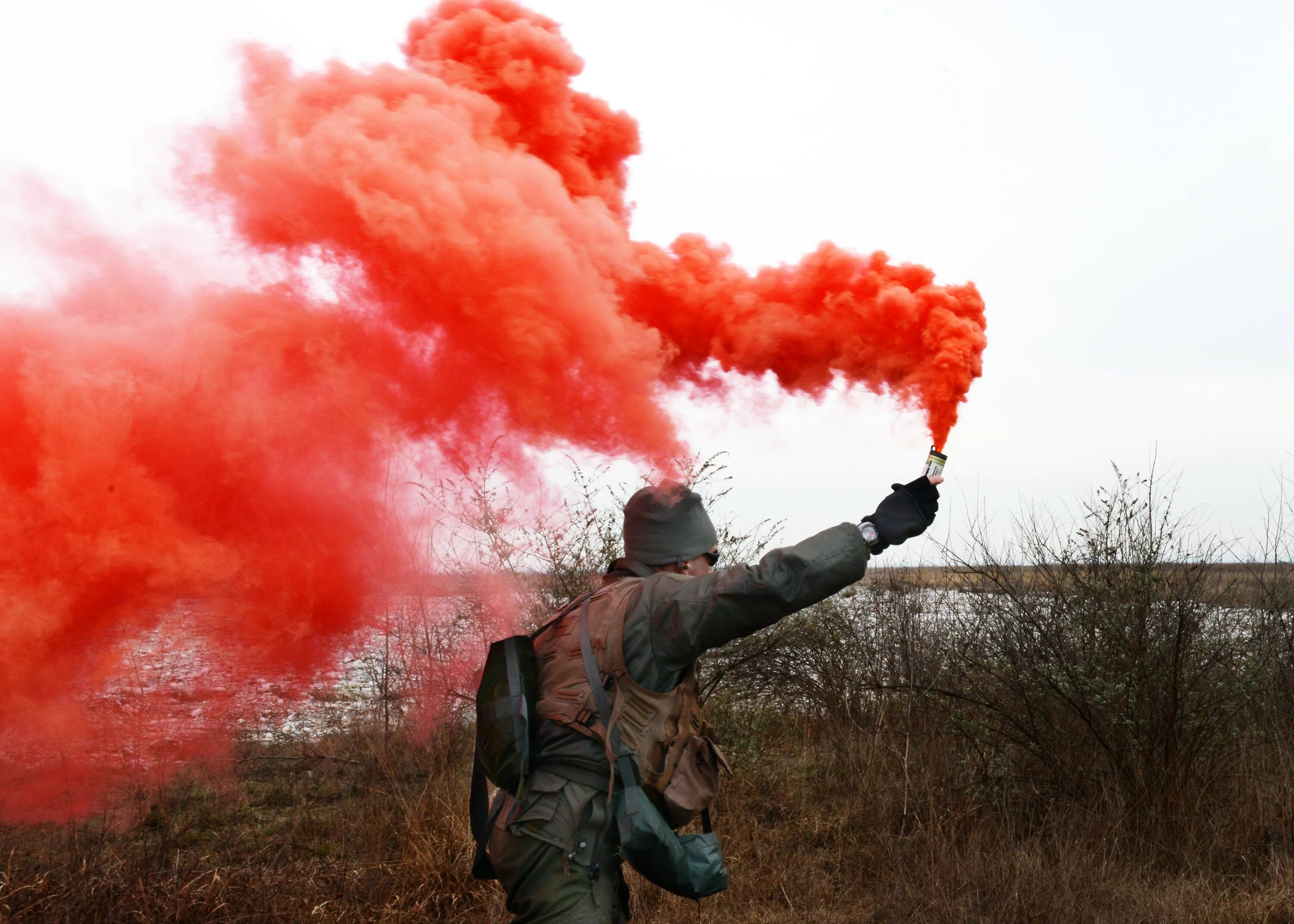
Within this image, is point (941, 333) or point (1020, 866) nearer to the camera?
point (941, 333)

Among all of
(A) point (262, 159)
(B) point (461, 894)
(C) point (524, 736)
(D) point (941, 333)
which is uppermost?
(A) point (262, 159)

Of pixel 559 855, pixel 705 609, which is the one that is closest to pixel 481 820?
pixel 559 855

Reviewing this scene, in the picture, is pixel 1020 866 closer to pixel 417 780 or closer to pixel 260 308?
pixel 417 780

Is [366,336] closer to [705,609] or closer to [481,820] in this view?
[481,820]

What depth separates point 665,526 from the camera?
3385 mm

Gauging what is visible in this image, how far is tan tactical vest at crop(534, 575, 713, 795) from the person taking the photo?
2971 mm

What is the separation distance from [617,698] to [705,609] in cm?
44

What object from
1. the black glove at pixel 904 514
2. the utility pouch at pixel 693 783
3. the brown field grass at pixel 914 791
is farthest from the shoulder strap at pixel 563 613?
the brown field grass at pixel 914 791

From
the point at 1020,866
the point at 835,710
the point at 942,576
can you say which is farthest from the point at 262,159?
the point at 835,710

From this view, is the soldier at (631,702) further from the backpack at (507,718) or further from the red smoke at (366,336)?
the red smoke at (366,336)

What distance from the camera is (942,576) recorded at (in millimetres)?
8461

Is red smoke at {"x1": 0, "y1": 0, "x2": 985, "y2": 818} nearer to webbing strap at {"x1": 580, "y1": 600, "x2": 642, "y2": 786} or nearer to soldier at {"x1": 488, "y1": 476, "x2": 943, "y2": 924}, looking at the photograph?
soldier at {"x1": 488, "y1": 476, "x2": 943, "y2": 924}

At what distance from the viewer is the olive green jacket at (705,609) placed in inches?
113

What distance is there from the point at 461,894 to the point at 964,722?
159 inches
